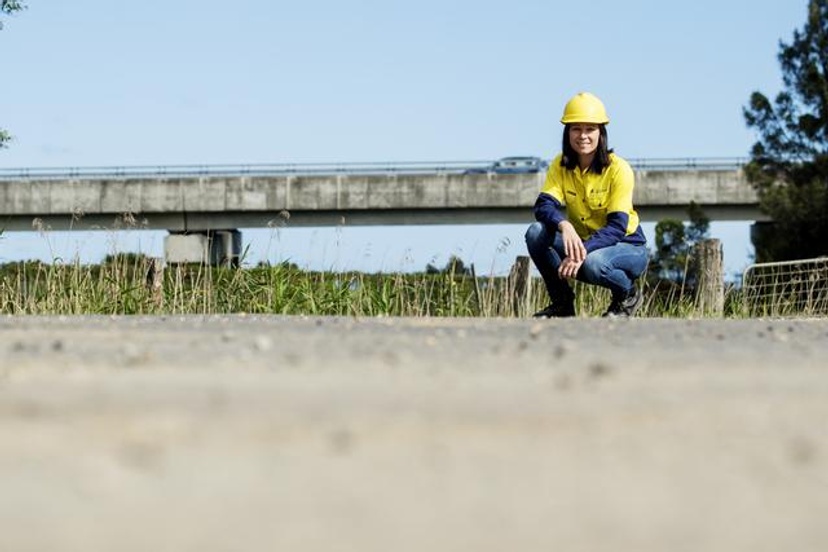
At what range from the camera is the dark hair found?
7828mm

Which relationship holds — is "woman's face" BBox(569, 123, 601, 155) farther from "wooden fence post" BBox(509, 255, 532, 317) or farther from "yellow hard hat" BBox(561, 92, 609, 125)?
"wooden fence post" BBox(509, 255, 532, 317)

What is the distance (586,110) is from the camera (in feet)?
25.1

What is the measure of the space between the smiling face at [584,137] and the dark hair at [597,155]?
38 millimetres

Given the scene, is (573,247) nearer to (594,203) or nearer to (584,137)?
(594,203)

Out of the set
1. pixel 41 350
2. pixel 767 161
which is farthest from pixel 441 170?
pixel 41 350

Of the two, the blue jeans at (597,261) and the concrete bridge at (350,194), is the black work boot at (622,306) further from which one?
the concrete bridge at (350,194)

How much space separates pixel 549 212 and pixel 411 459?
19.2ft

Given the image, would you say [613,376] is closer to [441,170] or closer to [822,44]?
[822,44]

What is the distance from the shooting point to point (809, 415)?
8.00ft

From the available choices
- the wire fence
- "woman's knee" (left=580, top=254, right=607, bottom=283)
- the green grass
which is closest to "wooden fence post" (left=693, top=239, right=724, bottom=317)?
the wire fence

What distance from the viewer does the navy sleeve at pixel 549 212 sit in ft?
25.0

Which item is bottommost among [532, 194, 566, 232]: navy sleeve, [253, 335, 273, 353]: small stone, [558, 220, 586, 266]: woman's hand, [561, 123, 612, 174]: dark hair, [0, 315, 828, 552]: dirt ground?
[0, 315, 828, 552]: dirt ground

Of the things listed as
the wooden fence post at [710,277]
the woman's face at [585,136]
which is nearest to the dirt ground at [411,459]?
the woman's face at [585,136]

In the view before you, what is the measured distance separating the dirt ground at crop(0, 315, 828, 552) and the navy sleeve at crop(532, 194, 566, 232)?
180 inches
